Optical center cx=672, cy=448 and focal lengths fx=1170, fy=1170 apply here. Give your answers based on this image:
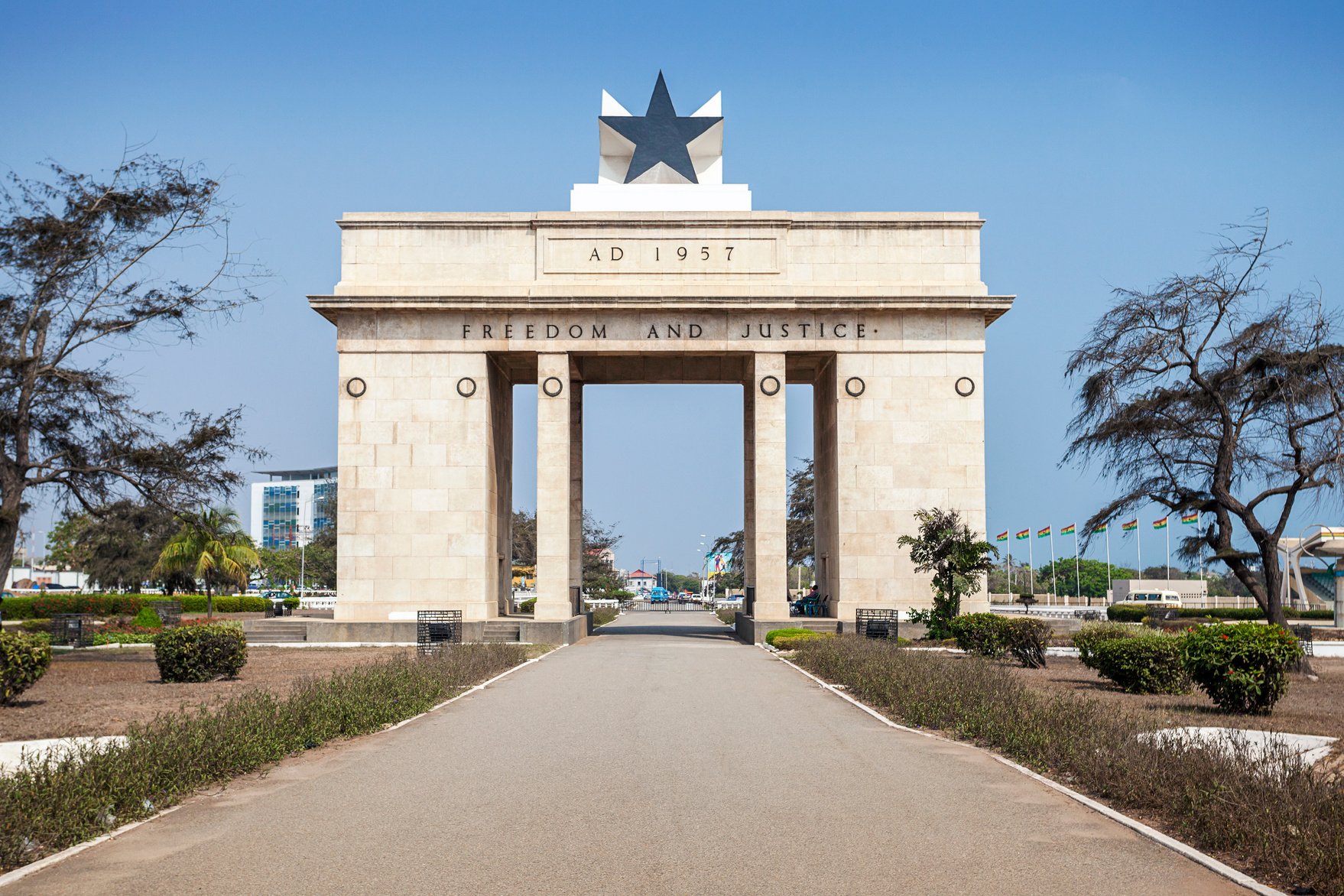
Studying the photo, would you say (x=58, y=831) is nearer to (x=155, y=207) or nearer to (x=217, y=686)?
(x=217, y=686)

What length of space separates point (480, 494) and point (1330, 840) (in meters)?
36.7

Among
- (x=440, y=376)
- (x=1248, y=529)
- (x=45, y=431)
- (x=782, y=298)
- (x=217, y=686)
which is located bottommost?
(x=217, y=686)

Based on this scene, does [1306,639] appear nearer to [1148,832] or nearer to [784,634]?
[784,634]

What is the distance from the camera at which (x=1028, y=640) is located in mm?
28391

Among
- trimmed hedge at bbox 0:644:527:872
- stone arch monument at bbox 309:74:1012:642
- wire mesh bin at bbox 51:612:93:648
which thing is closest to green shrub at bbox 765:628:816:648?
stone arch monument at bbox 309:74:1012:642

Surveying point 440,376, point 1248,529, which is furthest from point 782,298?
point 1248,529

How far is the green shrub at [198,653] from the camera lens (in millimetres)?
24328

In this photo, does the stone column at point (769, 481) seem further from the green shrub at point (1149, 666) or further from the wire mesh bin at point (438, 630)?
the green shrub at point (1149, 666)

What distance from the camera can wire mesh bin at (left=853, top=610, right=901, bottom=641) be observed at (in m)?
36.4

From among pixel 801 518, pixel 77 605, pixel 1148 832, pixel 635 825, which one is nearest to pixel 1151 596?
pixel 801 518

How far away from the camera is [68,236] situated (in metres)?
28.0

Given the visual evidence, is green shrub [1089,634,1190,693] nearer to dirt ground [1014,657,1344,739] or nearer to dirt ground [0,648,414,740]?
dirt ground [1014,657,1344,739]

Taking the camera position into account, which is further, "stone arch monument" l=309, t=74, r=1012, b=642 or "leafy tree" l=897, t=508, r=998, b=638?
"stone arch monument" l=309, t=74, r=1012, b=642

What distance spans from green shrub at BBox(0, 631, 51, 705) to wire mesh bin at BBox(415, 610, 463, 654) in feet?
35.2
